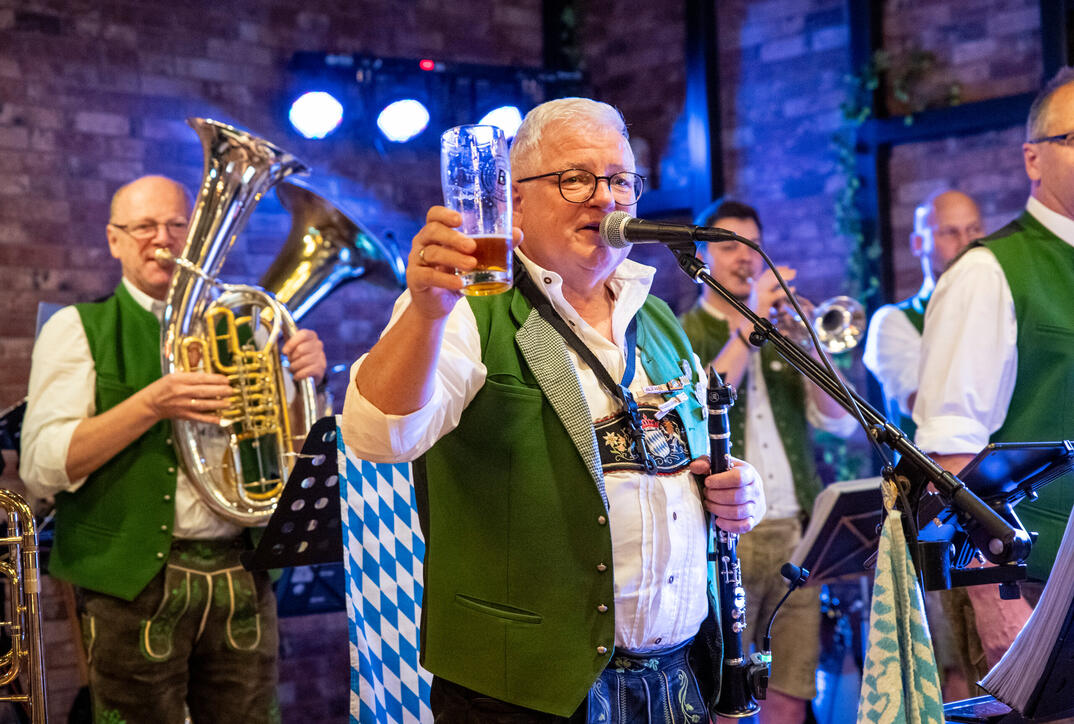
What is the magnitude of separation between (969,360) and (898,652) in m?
1.23

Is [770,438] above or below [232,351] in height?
below

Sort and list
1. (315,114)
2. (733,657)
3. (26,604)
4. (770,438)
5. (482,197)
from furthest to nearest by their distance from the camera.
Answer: (315,114) → (770,438) → (26,604) → (733,657) → (482,197)

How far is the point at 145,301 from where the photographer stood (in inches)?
132

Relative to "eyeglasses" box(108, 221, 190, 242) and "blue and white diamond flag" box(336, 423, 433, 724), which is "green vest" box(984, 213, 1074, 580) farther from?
"eyeglasses" box(108, 221, 190, 242)

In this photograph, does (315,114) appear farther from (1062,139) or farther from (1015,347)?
(1015,347)

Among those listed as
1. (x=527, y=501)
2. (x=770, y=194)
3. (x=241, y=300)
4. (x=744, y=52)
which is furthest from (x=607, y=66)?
(x=527, y=501)

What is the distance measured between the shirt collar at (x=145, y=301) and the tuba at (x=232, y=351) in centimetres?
17

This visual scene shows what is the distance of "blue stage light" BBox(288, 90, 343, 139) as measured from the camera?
17.6ft

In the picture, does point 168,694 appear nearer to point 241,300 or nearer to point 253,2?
point 241,300

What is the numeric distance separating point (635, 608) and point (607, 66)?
4951 mm

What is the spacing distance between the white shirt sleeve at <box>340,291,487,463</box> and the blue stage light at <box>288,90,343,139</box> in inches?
143

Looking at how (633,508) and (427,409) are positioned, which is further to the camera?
(633,508)

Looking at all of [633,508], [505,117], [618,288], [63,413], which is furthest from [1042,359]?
[505,117]

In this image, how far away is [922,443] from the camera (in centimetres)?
270
